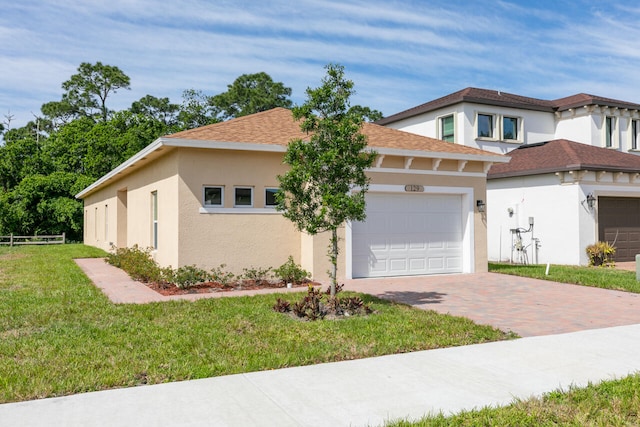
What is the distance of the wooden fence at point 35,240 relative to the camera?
32531mm

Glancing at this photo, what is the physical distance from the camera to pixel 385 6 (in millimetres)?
13180

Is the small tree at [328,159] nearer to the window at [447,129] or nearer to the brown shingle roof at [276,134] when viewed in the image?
the brown shingle roof at [276,134]

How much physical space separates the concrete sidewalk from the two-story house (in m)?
12.2

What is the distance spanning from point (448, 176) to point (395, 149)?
7.09ft

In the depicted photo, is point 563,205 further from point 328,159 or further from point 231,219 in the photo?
point 328,159

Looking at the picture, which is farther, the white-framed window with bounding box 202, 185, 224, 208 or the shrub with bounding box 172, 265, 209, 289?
the white-framed window with bounding box 202, 185, 224, 208

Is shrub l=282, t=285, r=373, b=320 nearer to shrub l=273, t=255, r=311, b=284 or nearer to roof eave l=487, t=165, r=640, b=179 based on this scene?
shrub l=273, t=255, r=311, b=284

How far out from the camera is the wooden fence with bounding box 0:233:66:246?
107ft

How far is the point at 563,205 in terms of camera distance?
57.4 feet

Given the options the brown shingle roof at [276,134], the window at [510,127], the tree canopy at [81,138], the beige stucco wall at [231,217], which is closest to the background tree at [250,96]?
the tree canopy at [81,138]

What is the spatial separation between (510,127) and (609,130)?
189 inches

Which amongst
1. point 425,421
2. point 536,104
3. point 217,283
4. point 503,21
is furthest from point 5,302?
point 536,104

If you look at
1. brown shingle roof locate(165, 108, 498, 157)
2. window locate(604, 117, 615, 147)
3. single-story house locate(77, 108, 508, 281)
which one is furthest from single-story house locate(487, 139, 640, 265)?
brown shingle roof locate(165, 108, 498, 157)

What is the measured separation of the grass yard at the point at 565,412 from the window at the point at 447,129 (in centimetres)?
1805
